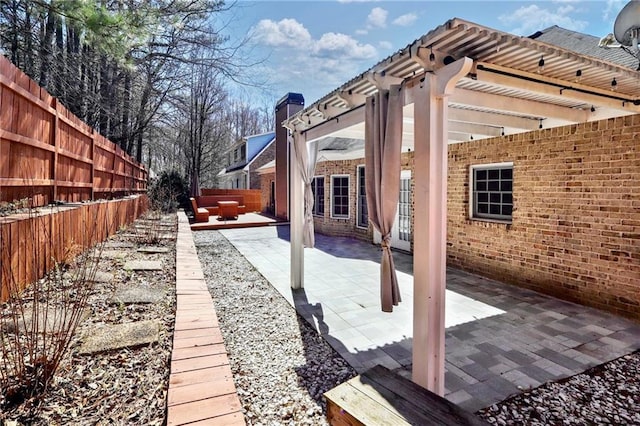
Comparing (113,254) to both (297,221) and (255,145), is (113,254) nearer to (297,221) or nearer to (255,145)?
(297,221)

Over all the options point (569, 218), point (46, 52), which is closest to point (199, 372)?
point (569, 218)

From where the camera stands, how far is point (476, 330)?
155 inches

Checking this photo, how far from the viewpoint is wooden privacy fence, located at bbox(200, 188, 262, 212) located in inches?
754

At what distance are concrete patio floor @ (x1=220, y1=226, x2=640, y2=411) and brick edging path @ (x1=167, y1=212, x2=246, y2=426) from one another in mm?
1237

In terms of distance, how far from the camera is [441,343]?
8.68ft

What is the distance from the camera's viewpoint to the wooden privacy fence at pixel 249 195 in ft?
62.8

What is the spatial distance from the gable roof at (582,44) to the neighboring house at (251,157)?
16397 mm

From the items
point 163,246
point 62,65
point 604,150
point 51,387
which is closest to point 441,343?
point 51,387

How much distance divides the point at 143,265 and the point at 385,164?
4.14 meters

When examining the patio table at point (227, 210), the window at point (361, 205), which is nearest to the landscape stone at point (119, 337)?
the window at point (361, 205)

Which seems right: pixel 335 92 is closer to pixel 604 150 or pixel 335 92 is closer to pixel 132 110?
pixel 604 150

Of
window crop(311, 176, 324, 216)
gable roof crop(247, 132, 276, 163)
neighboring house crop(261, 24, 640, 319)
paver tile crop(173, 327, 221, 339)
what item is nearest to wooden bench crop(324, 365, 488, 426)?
paver tile crop(173, 327, 221, 339)

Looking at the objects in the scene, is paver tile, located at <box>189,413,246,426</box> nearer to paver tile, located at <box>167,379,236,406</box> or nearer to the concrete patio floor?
paver tile, located at <box>167,379,236,406</box>

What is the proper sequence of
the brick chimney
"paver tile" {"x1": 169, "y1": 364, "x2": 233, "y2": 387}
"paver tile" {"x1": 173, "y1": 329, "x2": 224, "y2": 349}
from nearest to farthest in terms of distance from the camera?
"paver tile" {"x1": 169, "y1": 364, "x2": 233, "y2": 387}, "paver tile" {"x1": 173, "y1": 329, "x2": 224, "y2": 349}, the brick chimney
